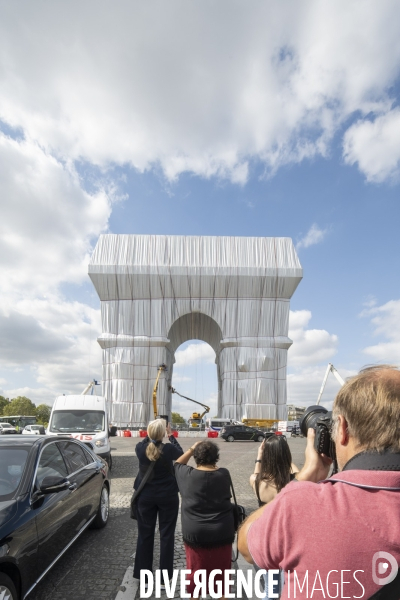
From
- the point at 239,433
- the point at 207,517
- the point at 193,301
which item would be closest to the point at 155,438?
the point at 207,517

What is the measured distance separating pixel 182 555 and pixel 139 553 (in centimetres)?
106

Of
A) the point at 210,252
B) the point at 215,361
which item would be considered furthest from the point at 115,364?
the point at 215,361

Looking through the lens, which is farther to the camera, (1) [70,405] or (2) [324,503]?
(1) [70,405]

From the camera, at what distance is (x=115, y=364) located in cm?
3716

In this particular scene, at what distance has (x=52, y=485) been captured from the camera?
4098 mm

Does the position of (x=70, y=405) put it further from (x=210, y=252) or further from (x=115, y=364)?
(x=210, y=252)

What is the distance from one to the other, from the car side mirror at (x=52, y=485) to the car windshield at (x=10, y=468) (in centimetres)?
25

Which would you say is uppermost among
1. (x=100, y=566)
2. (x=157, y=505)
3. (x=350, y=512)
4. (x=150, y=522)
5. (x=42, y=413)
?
(x=350, y=512)

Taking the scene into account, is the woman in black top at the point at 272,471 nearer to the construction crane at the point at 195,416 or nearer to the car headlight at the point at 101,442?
the car headlight at the point at 101,442

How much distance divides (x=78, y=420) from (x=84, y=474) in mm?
7797

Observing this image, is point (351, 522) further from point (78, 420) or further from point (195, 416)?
point (195, 416)

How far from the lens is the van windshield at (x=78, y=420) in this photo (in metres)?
12.6

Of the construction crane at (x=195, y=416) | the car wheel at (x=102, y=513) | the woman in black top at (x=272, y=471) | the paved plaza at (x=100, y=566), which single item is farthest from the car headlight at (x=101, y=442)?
the construction crane at (x=195, y=416)

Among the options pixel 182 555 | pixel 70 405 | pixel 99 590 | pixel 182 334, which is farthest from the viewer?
pixel 182 334
